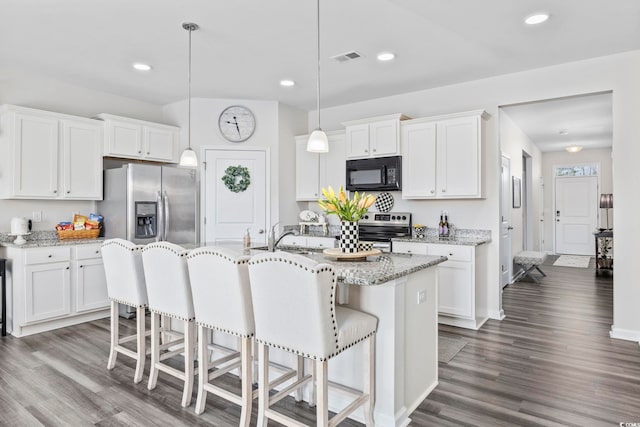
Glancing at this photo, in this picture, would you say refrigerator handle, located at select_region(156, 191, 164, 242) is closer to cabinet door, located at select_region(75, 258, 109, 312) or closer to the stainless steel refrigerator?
the stainless steel refrigerator

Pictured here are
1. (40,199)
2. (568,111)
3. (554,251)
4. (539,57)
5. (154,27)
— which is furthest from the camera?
(554,251)

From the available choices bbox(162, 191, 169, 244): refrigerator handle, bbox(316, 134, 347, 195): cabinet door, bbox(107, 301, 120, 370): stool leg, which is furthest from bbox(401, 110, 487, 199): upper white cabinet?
bbox(107, 301, 120, 370): stool leg

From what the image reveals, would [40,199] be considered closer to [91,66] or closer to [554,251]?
[91,66]

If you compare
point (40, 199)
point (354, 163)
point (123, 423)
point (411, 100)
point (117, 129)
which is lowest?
point (123, 423)

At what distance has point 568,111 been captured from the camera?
18.2 ft

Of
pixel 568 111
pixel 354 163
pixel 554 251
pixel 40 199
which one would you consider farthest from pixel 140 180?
pixel 554 251

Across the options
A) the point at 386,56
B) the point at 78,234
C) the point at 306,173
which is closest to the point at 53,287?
the point at 78,234

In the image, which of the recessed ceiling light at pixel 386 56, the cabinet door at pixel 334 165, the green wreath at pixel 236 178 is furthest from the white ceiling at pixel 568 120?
the green wreath at pixel 236 178

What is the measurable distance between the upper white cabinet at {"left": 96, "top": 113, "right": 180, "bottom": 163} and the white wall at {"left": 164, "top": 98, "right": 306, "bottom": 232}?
0.62ft

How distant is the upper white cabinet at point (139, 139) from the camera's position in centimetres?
454

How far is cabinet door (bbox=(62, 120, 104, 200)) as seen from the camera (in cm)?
423

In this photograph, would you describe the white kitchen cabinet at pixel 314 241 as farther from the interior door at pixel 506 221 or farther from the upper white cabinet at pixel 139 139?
the interior door at pixel 506 221

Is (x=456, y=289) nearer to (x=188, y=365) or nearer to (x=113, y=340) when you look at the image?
(x=188, y=365)

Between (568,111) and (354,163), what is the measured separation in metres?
3.31
